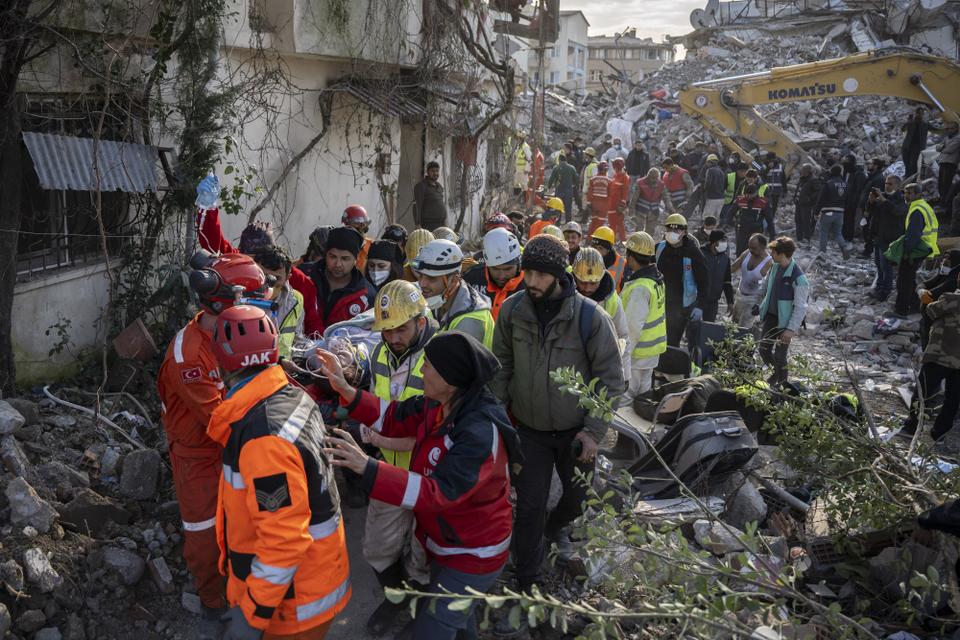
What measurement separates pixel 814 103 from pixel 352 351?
26291mm

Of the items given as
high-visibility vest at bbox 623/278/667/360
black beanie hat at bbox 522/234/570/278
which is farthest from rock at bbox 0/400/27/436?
high-visibility vest at bbox 623/278/667/360

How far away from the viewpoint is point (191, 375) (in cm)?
369

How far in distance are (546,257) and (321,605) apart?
81.0 inches

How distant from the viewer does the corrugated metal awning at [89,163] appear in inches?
212

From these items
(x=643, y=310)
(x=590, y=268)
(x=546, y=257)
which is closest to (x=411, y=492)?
(x=546, y=257)

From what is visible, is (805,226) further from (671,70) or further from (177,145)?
(671,70)

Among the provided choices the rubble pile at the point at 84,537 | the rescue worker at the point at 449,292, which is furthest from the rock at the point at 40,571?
the rescue worker at the point at 449,292

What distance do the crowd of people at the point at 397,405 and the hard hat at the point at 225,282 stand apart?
10 mm

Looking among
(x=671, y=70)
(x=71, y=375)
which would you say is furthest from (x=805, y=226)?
(x=671, y=70)

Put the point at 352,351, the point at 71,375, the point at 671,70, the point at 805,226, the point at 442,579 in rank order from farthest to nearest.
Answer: the point at 671,70, the point at 805,226, the point at 71,375, the point at 352,351, the point at 442,579

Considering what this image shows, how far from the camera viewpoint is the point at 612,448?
644 centimetres

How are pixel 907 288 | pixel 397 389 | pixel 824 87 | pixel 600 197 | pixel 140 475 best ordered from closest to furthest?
pixel 397 389 < pixel 140 475 < pixel 907 288 < pixel 600 197 < pixel 824 87

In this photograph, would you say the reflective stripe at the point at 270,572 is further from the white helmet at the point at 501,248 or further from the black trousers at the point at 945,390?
the black trousers at the point at 945,390

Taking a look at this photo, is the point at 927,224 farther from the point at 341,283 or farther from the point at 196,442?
the point at 196,442
